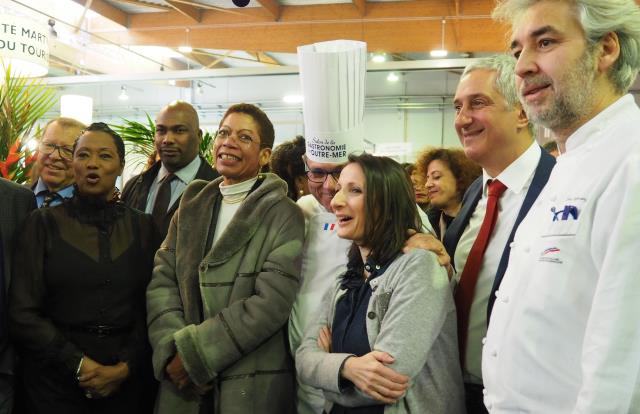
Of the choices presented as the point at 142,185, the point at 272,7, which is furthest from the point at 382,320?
the point at 272,7

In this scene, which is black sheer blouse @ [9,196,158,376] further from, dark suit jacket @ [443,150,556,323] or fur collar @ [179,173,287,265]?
dark suit jacket @ [443,150,556,323]

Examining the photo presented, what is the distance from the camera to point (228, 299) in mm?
2141

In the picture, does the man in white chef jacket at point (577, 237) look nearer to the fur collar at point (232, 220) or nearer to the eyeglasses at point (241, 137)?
the fur collar at point (232, 220)

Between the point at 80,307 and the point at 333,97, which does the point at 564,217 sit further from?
the point at 80,307

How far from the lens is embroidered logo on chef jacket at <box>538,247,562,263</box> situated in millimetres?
1154

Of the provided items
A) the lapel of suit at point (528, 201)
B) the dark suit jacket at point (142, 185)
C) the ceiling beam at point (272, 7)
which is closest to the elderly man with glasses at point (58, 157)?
the dark suit jacket at point (142, 185)

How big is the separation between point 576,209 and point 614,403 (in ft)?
1.15

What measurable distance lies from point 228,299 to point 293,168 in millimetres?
1027

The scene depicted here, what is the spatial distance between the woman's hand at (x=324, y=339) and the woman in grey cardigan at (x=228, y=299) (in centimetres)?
25

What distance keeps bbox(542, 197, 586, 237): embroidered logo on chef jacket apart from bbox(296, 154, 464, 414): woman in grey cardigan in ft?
1.72

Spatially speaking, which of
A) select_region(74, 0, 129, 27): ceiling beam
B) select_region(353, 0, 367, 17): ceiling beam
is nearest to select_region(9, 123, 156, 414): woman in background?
select_region(353, 0, 367, 17): ceiling beam

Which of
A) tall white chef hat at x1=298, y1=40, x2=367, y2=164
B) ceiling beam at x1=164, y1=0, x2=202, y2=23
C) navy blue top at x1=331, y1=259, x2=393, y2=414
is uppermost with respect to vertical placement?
ceiling beam at x1=164, y1=0, x2=202, y2=23

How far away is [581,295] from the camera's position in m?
1.11

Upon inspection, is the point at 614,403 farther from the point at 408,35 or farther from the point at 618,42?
the point at 408,35
